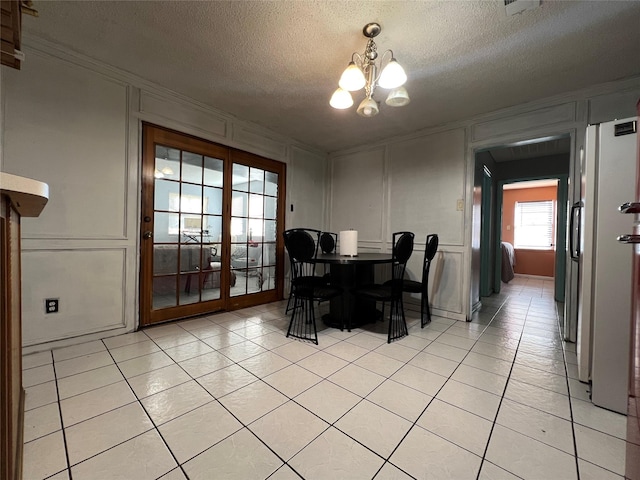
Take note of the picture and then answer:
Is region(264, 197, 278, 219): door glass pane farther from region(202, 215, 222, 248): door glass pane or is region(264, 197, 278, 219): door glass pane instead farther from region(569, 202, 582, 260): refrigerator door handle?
region(569, 202, 582, 260): refrigerator door handle

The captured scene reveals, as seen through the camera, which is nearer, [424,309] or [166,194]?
[166,194]

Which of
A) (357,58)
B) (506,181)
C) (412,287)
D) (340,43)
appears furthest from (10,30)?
(506,181)

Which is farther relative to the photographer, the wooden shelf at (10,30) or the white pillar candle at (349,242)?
the white pillar candle at (349,242)

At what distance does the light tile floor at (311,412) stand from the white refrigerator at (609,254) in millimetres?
195

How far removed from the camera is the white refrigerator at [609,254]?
1508mm

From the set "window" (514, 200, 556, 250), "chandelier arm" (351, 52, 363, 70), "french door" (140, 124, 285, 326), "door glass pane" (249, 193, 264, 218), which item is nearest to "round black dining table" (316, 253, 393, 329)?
"french door" (140, 124, 285, 326)

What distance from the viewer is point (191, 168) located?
3.06 m

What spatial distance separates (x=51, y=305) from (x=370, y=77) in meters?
3.18

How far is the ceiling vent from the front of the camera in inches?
63.5

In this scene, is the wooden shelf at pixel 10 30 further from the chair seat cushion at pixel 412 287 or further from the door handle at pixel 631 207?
the chair seat cushion at pixel 412 287

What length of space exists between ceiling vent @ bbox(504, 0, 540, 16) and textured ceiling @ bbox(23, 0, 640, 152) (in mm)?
48

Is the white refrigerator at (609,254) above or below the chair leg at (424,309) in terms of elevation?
above

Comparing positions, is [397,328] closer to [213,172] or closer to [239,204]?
[239,204]

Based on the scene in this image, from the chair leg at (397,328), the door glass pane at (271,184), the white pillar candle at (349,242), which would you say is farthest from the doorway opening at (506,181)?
the door glass pane at (271,184)
